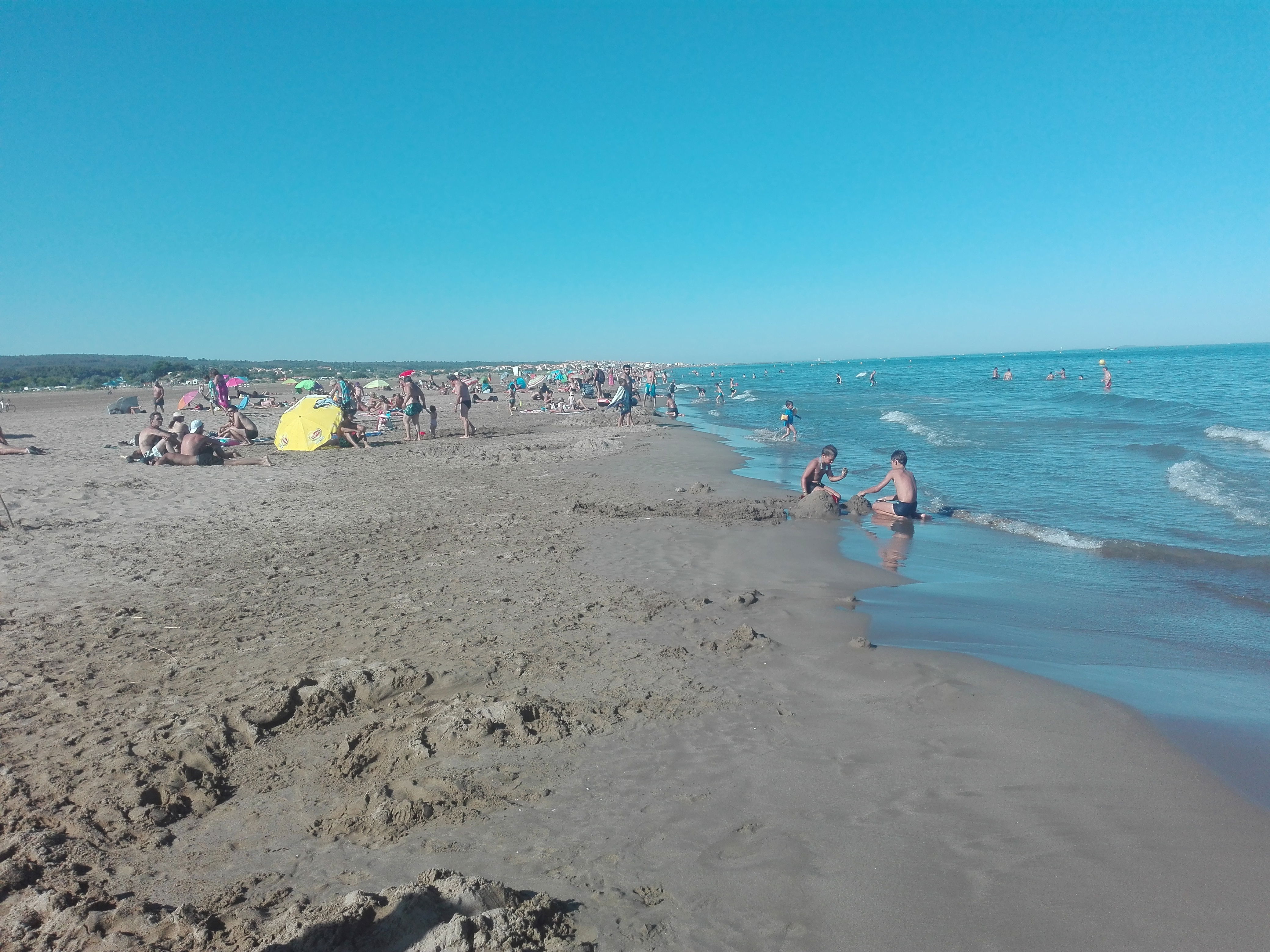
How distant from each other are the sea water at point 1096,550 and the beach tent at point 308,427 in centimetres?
1030

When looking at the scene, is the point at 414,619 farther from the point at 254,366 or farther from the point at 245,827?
the point at 254,366

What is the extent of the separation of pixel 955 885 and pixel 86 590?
7.15 metres

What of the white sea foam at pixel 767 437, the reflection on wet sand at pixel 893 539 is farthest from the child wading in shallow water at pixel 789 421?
the reflection on wet sand at pixel 893 539

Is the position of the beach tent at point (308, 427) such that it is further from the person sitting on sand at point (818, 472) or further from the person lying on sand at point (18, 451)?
the person sitting on sand at point (818, 472)

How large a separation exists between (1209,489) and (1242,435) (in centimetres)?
1000

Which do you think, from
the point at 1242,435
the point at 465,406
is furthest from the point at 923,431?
the point at 465,406

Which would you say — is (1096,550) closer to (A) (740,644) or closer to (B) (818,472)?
(B) (818,472)

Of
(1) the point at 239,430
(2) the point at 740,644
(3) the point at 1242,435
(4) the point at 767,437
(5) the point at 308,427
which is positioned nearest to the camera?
(2) the point at 740,644

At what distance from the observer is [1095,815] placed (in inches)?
127

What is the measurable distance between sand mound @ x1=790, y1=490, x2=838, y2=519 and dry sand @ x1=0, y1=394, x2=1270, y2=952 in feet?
11.2

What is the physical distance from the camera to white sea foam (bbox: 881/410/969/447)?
20.1 metres

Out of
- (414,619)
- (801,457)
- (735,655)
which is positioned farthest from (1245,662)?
(801,457)

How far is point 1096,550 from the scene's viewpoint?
838 centimetres

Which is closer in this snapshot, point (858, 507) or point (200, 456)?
point (858, 507)
